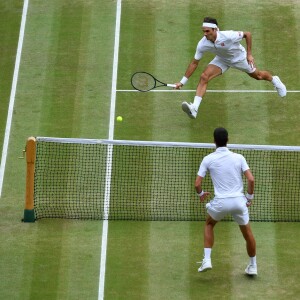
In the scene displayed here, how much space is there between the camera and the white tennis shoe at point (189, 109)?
22281mm

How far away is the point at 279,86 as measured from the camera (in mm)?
23250

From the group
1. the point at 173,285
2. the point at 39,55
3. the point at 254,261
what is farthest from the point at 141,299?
the point at 39,55

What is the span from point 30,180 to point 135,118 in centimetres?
383

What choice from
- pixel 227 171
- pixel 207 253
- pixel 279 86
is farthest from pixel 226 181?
pixel 279 86

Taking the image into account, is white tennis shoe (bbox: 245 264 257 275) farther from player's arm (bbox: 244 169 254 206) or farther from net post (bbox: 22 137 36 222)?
net post (bbox: 22 137 36 222)

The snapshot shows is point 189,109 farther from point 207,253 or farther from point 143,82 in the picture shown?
point 207,253

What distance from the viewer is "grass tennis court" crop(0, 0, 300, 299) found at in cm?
1875

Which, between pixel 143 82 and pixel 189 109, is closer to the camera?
pixel 189 109

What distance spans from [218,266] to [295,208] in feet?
7.25

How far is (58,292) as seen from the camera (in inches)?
726

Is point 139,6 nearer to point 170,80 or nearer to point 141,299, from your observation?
point 170,80

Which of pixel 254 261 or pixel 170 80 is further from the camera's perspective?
pixel 170 80

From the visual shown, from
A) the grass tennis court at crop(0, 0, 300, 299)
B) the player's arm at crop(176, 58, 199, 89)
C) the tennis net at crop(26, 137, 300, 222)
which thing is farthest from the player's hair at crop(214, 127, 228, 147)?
the player's arm at crop(176, 58, 199, 89)

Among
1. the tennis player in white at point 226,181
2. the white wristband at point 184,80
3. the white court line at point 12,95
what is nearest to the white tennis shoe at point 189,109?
the white wristband at point 184,80
